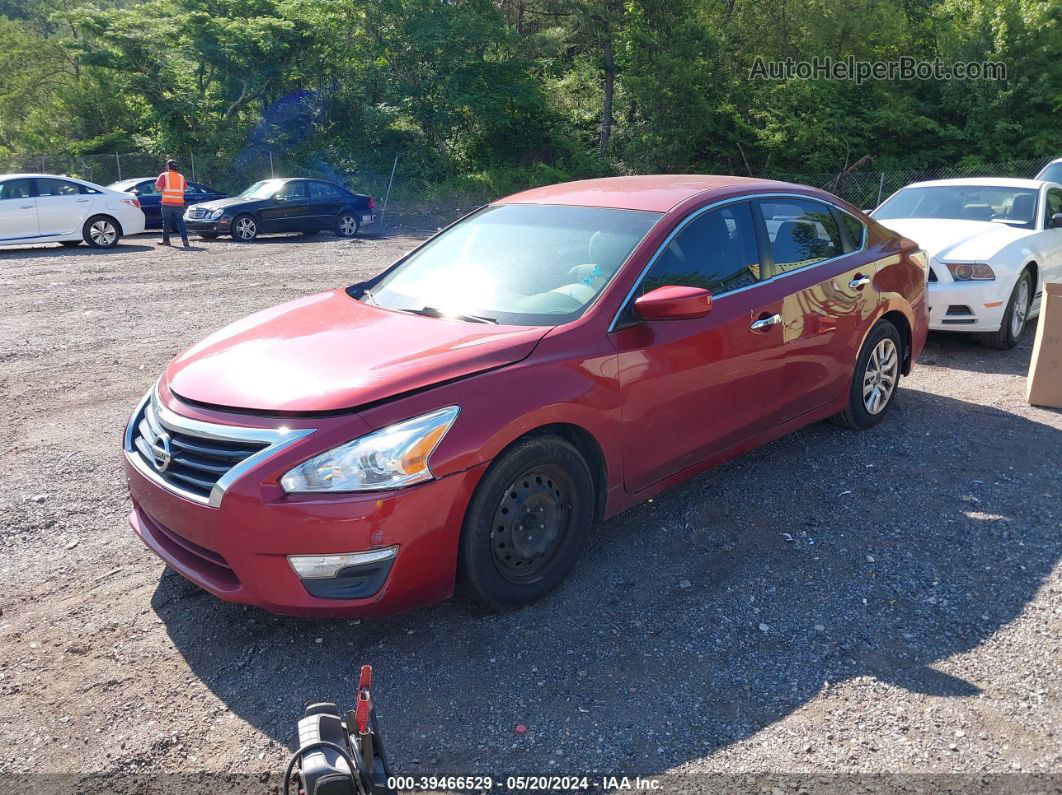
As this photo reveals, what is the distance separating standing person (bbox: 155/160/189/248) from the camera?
1711cm

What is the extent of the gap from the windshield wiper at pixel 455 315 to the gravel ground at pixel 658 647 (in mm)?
1246

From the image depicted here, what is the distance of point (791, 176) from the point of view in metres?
23.8

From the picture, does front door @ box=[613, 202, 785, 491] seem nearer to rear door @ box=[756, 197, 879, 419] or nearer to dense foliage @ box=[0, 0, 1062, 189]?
rear door @ box=[756, 197, 879, 419]

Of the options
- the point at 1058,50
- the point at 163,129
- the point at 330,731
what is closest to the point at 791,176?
the point at 1058,50

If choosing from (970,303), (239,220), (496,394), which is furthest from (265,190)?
(496,394)

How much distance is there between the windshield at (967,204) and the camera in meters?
8.81

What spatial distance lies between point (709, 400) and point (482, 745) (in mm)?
2116

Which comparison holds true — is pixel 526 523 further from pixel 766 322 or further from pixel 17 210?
pixel 17 210

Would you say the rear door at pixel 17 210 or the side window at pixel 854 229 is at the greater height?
the rear door at pixel 17 210

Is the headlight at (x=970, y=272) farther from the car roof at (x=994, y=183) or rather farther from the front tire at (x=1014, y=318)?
the car roof at (x=994, y=183)

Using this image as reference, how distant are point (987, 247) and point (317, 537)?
23.6ft

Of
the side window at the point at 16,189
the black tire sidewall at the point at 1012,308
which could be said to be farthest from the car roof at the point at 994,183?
the side window at the point at 16,189

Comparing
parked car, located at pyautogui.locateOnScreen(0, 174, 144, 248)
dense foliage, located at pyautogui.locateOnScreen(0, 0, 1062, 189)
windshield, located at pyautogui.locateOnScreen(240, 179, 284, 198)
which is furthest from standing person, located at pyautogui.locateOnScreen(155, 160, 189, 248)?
dense foliage, located at pyautogui.locateOnScreen(0, 0, 1062, 189)

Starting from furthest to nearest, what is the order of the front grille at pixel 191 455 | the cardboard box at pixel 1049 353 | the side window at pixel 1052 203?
the side window at pixel 1052 203, the cardboard box at pixel 1049 353, the front grille at pixel 191 455
